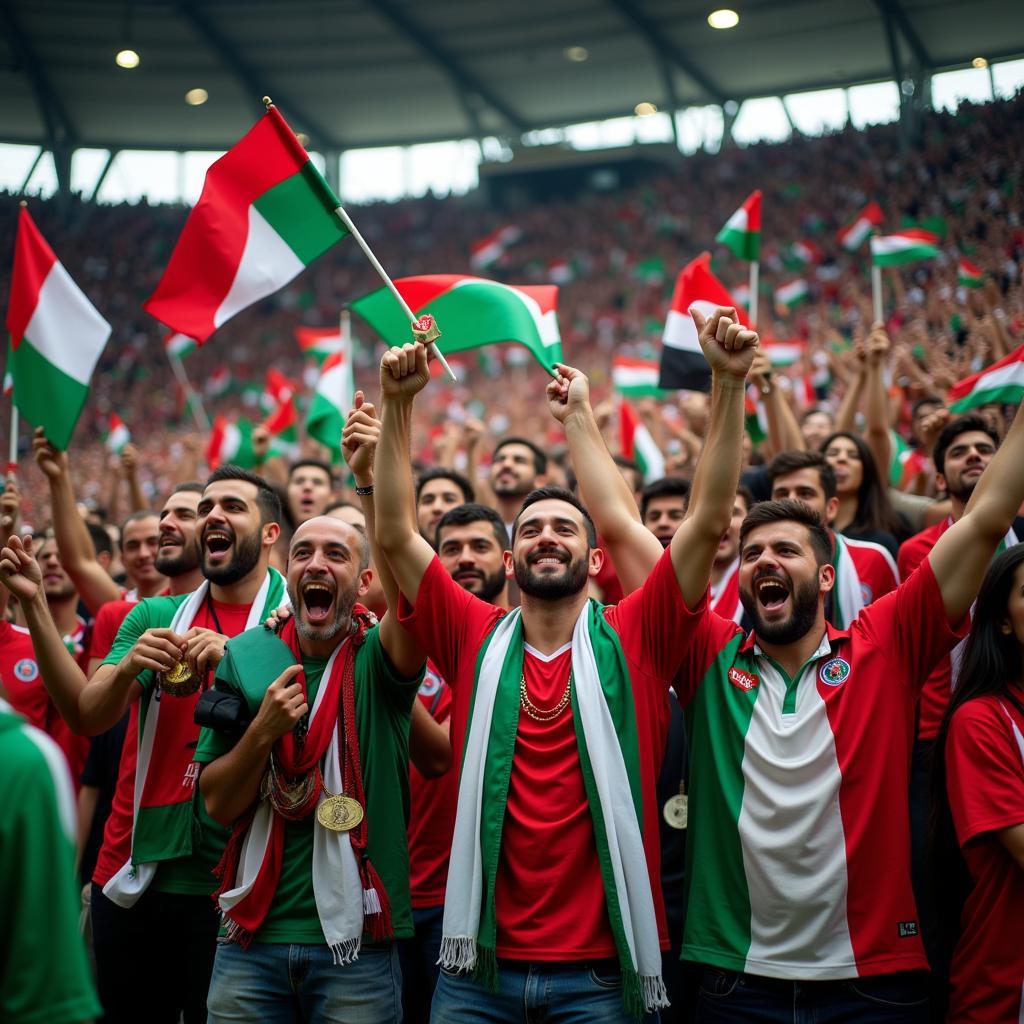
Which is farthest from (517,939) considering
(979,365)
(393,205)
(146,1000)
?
(393,205)

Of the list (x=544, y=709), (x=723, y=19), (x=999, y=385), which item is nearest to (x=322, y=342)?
(x=999, y=385)

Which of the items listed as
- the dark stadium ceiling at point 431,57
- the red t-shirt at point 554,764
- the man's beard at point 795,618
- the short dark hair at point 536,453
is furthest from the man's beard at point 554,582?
the dark stadium ceiling at point 431,57

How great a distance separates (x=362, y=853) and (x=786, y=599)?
1439 mm

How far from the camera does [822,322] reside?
16.5 m

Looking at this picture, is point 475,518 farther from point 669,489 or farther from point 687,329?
point 687,329

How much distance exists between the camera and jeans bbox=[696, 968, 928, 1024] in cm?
301

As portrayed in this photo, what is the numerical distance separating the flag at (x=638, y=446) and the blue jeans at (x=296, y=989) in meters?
5.70

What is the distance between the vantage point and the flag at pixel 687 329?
238 inches

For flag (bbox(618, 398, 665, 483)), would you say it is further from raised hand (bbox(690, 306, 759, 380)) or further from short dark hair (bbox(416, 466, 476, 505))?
raised hand (bbox(690, 306, 759, 380))

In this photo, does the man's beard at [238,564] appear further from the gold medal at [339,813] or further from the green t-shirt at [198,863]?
the gold medal at [339,813]

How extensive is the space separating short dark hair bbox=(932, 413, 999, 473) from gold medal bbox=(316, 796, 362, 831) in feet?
9.53

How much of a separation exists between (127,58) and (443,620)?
23.5 meters

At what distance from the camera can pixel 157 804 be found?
12.6 feet

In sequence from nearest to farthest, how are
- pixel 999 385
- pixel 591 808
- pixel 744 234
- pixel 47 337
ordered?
pixel 591 808 → pixel 47 337 → pixel 999 385 → pixel 744 234
